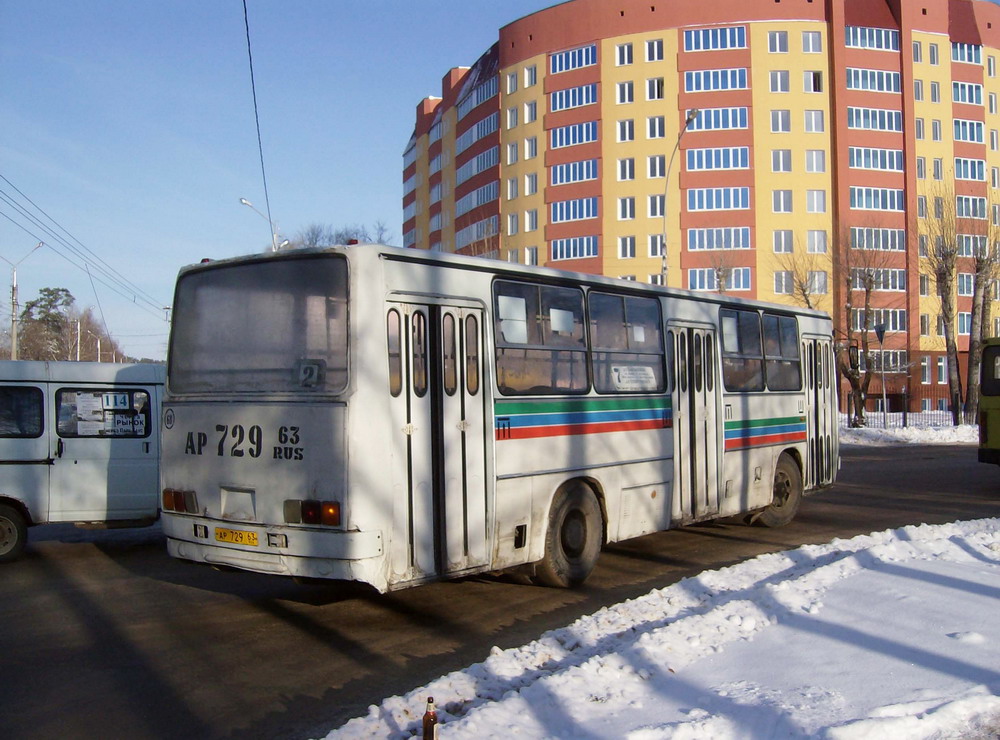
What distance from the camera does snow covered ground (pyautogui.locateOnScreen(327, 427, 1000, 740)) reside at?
185 inches

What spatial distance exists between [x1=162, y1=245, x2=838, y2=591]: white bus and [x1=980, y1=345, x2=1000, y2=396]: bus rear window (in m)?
10.7

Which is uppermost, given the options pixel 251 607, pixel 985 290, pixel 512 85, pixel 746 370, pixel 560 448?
pixel 512 85

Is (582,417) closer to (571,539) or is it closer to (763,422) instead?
(571,539)

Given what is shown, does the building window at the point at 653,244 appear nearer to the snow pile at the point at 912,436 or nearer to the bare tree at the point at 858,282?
the bare tree at the point at 858,282

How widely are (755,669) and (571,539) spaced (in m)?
3.41

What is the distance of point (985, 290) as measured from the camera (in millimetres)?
38438

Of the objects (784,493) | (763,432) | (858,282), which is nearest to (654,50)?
(858,282)

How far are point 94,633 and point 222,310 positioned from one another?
2945mm

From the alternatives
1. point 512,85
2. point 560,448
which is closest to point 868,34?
point 512,85

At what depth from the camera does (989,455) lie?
1723 centimetres

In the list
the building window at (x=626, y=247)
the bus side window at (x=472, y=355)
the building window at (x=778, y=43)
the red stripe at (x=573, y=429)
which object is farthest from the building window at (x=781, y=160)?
the bus side window at (x=472, y=355)

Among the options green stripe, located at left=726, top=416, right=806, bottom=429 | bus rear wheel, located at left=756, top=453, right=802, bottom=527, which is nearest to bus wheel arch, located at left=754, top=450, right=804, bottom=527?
bus rear wheel, located at left=756, top=453, right=802, bottom=527

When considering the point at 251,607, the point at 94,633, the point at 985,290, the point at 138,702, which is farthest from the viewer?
the point at 985,290

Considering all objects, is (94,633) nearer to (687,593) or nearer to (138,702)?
(138,702)
